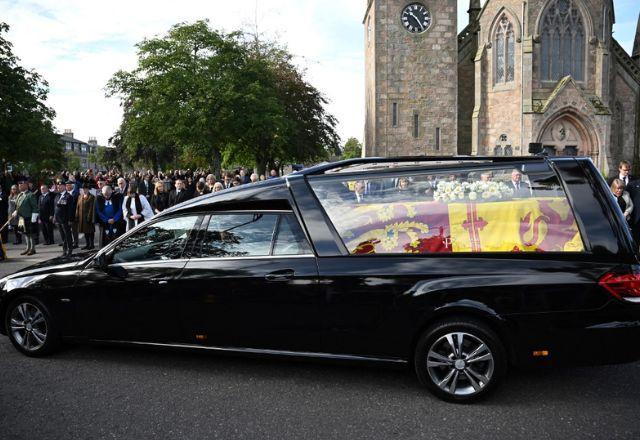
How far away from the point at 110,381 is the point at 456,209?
333cm

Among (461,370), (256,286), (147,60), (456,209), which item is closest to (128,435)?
Result: (256,286)

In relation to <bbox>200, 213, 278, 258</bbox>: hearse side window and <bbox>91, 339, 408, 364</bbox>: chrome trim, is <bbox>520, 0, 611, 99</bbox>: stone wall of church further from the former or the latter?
<bbox>91, 339, 408, 364</bbox>: chrome trim

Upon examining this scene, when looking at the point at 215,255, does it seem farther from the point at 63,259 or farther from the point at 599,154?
the point at 599,154

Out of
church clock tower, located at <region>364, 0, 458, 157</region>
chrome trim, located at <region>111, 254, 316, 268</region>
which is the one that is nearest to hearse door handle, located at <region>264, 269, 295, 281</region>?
chrome trim, located at <region>111, 254, 316, 268</region>

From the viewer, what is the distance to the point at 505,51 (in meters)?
30.8

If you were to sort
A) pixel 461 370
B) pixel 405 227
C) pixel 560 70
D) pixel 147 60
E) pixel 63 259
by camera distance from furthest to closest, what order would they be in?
pixel 560 70 → pixel 147 60 → pixel 63 259 → pixel 405 227 → pixel 461 370

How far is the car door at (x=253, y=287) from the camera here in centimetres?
423

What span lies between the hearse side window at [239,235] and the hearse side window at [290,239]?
7 cm

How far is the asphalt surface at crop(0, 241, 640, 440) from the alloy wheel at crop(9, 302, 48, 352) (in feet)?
0.62

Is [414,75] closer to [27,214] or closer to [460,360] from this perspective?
[27,214]

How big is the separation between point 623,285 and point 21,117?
2848cm

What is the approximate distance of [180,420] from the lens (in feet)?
12.2

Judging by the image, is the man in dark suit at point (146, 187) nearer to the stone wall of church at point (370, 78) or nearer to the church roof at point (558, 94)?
the stone wall of church at point (370, 78)


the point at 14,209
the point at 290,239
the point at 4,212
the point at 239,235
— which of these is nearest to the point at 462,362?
the point at 290,239
